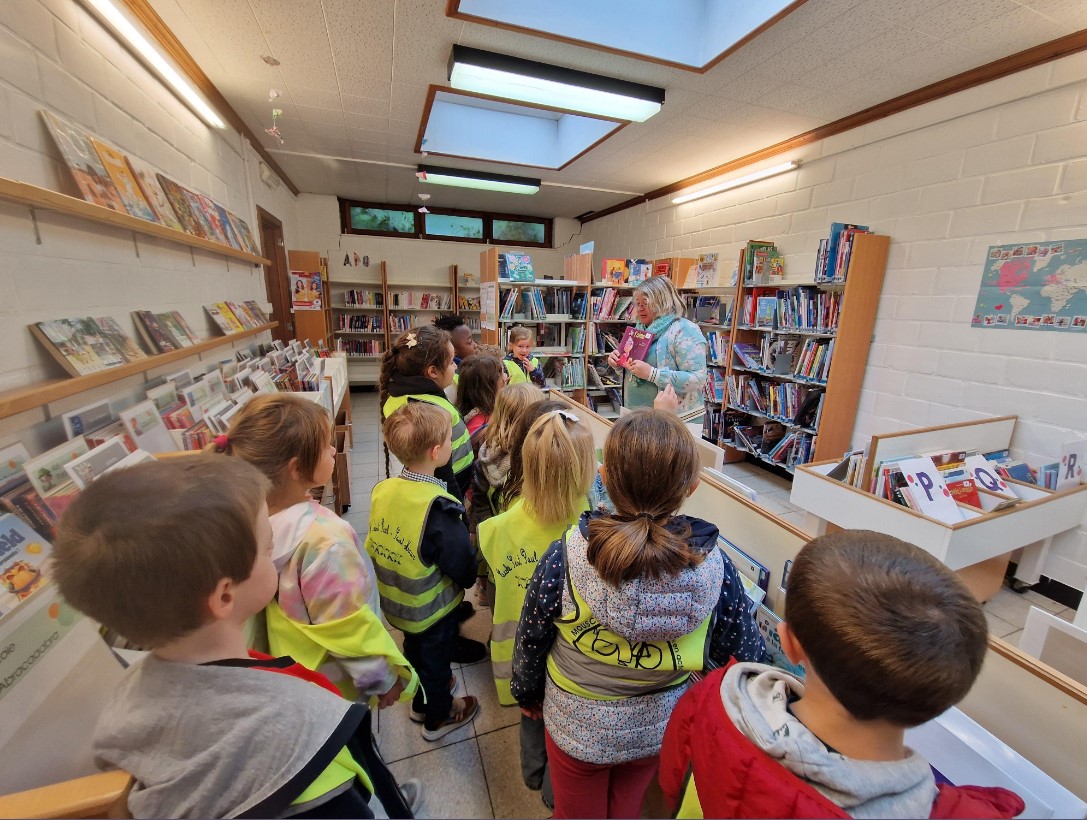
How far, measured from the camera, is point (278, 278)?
5.13m

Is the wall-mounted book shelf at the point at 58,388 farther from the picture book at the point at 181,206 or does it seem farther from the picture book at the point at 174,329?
the picture book at the point at 181,206

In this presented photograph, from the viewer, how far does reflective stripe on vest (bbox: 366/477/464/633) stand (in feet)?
4.22

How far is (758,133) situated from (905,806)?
14.2ft

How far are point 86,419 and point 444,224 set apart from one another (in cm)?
649

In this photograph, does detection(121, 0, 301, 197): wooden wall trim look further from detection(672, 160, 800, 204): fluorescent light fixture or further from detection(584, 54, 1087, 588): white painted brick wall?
detection(584, 54, 1087, 588): white painted brick wall

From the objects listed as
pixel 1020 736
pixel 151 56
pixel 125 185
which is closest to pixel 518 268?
pixel 151 56

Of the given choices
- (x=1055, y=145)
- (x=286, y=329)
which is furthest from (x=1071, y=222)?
(x=286, y=329)

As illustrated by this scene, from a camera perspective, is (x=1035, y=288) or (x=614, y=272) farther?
(x=614, y=272)

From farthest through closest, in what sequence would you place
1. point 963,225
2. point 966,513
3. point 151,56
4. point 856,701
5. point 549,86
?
point 549,86 → point 963,225 → point 151,56 → point 966,513 → point 856,701

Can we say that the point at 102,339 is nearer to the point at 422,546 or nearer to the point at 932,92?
the point at 422,546

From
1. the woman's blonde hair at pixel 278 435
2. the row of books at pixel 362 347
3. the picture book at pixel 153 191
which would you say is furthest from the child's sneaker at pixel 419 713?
the row of books at pixel 362 347

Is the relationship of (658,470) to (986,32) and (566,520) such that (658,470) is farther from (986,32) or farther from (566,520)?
(986,32)

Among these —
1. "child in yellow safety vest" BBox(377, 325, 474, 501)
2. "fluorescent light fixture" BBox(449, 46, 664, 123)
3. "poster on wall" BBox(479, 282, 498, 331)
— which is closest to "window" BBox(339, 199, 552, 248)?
"poster on wall" BBox(479, 282, 498, 331)

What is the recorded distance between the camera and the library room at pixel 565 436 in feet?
1.76
